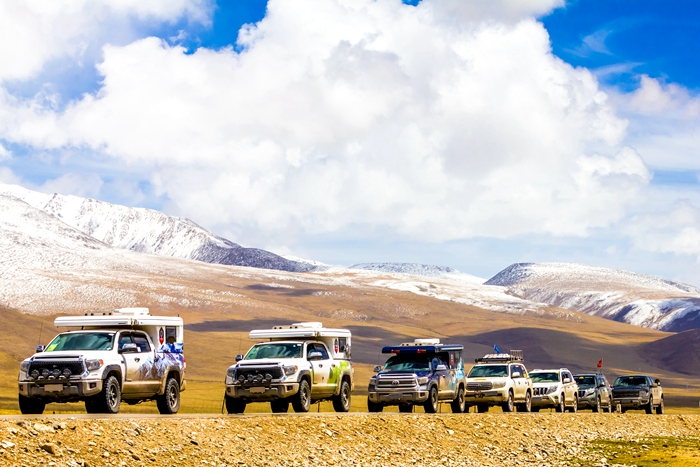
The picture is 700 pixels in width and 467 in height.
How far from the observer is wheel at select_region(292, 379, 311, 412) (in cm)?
2814

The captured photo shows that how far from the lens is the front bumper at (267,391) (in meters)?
27.7

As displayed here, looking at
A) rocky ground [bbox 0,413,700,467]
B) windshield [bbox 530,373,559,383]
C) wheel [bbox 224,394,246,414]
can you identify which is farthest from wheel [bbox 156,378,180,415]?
windshield [bbox 530,373,559,383]

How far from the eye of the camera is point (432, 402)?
3341 centimetres

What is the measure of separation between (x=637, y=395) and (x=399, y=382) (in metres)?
17.5

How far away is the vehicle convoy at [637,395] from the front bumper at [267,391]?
2355 cm

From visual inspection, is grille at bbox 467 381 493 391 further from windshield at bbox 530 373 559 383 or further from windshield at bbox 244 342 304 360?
windshield at bbox 244 342 304 360

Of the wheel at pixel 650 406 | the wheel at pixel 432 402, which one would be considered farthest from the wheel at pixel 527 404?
the wheel at pixel 650 406

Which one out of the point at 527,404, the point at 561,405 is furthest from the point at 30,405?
the point at 561,405

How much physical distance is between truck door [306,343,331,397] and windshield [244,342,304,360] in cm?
36

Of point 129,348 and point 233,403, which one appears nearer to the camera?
point 129,348

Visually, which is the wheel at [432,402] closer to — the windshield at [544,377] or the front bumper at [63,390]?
the windshield at [544,377]

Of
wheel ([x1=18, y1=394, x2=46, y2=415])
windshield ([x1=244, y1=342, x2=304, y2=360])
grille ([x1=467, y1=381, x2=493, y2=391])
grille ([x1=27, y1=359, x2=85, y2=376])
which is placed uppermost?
windshield ([x1=244, y1=342, x2=304, y2=360])

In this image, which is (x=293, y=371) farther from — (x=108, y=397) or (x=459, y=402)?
(x=459, y=402)

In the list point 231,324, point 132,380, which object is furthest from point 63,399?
point 231,324
